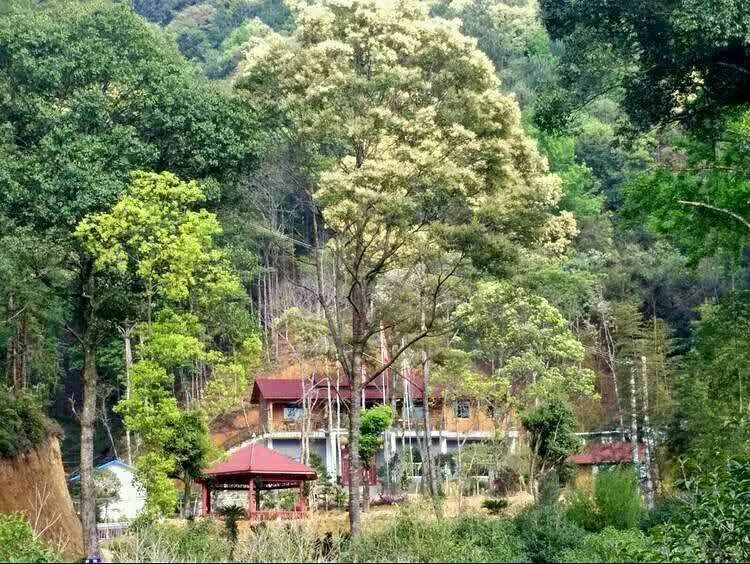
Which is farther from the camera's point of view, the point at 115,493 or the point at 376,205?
the point at 115,493

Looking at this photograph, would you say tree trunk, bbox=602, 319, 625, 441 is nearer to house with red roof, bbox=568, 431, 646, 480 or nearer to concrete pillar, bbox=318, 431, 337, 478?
house with red roof, bbox=568, 431, 646, 480

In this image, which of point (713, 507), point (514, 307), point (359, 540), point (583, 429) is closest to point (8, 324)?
point (514, 307)

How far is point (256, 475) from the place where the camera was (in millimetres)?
27625

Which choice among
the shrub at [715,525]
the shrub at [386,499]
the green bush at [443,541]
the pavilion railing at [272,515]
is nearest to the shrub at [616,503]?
the green bush at [443,541]

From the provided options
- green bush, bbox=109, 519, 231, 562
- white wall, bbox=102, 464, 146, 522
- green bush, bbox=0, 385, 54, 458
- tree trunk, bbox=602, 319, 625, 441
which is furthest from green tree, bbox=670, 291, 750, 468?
white wall, bbox=102, 464, 146, 522

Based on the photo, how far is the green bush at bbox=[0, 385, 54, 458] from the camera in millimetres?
22875

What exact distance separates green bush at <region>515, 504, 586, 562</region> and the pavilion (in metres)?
9.85

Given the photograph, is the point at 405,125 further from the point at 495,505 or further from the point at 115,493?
the point at 115,493

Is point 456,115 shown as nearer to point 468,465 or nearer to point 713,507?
point 713,507

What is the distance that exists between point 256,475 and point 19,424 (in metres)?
6.02

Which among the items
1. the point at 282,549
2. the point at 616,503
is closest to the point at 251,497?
the point at 616,503

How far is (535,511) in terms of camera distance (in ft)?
60.9

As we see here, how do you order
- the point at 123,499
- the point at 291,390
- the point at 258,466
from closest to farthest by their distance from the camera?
the point at 258,466, the point at 123,499, the point at 291,390

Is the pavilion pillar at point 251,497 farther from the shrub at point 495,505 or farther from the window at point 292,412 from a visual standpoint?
the window at point 292,412
